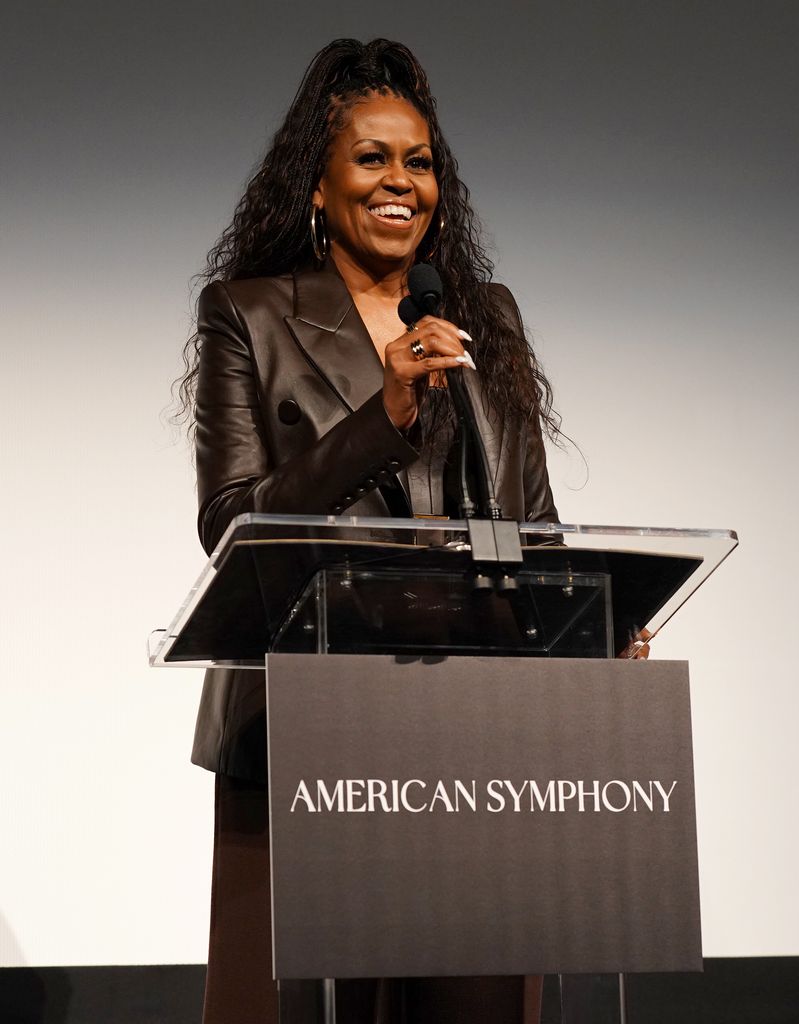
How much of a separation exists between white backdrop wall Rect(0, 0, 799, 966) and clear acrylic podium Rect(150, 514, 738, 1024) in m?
1.80

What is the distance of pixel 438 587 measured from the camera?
1.33 metres

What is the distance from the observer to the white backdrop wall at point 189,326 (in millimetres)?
3139

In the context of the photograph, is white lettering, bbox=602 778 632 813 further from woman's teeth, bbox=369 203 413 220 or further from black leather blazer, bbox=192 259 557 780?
woman's teeth, bbox=369 203 413 220

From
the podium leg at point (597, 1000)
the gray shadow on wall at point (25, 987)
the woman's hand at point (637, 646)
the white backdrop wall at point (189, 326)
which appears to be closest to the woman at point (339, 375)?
the podium leg at point (597, 1000)

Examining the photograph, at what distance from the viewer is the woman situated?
151 centimetres

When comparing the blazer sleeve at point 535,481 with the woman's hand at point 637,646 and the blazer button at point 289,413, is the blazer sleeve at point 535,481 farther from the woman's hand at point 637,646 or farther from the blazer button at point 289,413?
the woman's hand at point 637,646

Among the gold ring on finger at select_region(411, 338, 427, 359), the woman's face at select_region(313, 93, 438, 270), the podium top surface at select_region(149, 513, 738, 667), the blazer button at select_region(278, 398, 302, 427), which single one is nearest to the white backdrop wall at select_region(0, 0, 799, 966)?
the woman's face at select_region(313, 93, 438, 270)

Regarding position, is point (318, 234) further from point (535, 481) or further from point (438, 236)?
point (535, 481)

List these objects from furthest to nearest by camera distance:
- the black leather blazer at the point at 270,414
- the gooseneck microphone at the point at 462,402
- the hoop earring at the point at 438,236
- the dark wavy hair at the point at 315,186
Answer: the hoop earring at the point at 438,236
the dark wavy hair at the point at 315,186
the black leather blazer at the point at 270,414
the gooseneck microphone at the point at 462,402

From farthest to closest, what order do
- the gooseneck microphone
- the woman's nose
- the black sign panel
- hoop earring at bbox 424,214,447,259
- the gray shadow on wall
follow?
1. the gray shadow on wall
2. hoop earring at bbox 424,214,447,259
3. the woman's nose
4. the gooseneck microphone
5. the black sign panel

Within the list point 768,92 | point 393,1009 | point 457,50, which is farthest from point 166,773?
point 768,92

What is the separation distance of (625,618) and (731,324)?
7.77ft

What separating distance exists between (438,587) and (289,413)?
61cm

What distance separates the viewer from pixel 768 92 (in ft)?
12.5
